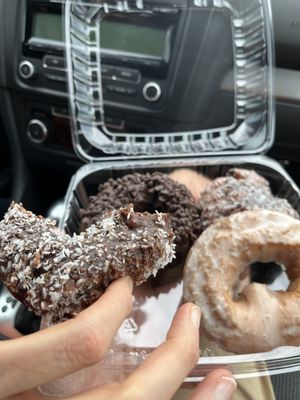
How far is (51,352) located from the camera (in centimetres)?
61

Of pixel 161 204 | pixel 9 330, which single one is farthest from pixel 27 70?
pixel 9 330

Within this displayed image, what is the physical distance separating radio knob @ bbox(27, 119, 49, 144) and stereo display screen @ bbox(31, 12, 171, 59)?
11.6 inches

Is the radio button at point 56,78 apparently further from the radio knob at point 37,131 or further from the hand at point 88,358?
the hand at point 88,358

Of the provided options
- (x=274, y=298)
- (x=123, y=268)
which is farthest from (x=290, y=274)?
(x=123, y=268)

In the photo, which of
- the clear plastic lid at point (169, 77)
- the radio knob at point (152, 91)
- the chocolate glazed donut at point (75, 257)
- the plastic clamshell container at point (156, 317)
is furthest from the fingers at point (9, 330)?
the radio knob at point (152, 91)

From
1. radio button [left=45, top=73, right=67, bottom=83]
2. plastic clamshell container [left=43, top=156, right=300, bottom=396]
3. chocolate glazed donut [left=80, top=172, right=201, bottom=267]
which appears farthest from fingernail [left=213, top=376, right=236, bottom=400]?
radio button [left=45, top=73, right=67, bottom=83]

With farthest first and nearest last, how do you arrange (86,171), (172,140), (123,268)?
(172,140) < (86,171) < (123,268)

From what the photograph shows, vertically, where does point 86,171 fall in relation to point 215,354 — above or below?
above

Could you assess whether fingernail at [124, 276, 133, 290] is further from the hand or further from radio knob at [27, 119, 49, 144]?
radio knob at [27, 119, 49, 144]

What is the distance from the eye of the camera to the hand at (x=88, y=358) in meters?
0.61

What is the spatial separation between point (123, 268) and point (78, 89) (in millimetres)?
862

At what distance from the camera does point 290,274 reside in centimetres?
113

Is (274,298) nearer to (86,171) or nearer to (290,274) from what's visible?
(290,274)

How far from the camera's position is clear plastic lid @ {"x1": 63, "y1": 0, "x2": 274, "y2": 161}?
1490 millimetres
